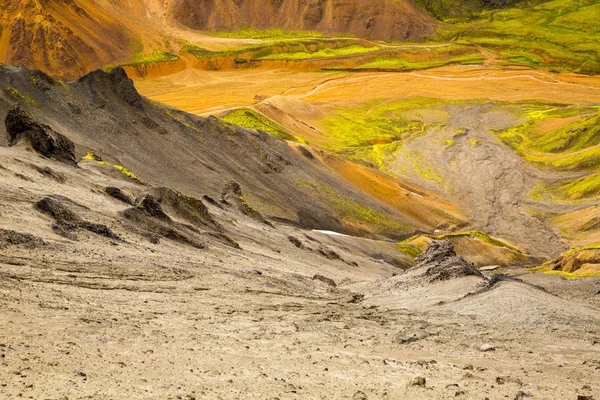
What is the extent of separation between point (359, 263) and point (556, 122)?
78.1m

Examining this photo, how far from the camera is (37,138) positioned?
1462 inches

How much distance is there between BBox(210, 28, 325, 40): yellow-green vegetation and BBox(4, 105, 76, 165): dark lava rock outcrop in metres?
135

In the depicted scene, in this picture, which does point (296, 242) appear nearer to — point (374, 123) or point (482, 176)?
point (482, 176)

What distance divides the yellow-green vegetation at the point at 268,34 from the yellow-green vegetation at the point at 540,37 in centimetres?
3688

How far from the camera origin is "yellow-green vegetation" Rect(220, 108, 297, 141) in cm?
8900

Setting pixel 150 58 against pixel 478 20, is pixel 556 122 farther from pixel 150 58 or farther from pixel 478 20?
pixel 478 20

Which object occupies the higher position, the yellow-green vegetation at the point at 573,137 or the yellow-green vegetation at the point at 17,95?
the yellow-green vegetation at the point at 573,137

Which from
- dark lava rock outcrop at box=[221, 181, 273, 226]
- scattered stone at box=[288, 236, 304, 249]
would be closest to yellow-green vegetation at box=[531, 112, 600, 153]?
dark lava rock outcrop at box=[221, 181, 273, 226]

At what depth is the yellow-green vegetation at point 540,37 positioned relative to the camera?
536 ft

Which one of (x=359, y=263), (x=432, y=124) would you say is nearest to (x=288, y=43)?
(x=432, y=124)

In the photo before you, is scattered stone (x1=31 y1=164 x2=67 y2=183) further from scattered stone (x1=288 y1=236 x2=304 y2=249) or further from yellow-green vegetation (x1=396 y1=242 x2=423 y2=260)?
yellow-green vegetation (x1=396 y1=242 x2=423 y2=260)

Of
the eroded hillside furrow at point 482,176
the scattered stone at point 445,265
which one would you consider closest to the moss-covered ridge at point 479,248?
the eroded hillside furrow at point 482,176

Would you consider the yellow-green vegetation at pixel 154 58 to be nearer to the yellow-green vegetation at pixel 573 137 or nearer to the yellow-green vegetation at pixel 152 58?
the yellow-green vegetation at pixel 152 58

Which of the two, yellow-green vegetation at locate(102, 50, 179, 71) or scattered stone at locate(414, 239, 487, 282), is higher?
scattered stone at locate(414, 239, 487, 282)
